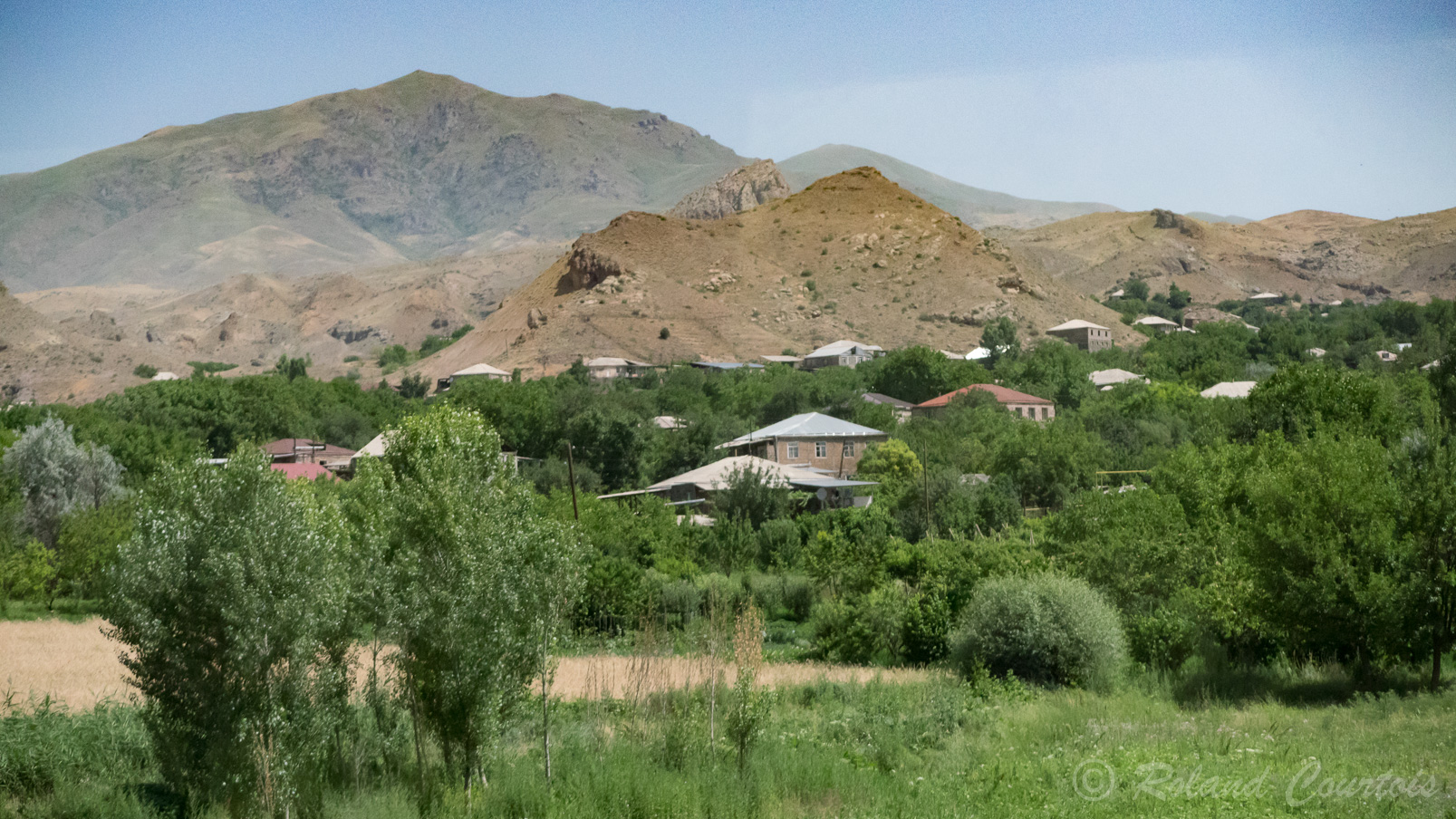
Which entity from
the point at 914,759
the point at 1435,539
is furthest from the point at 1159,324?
the point at 914,759

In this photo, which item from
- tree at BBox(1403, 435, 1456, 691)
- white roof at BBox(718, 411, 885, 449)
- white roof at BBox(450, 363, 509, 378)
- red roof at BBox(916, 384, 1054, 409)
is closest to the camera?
tree at BBox(1403, 435, 1456, 691)

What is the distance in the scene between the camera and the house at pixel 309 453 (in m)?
55.8

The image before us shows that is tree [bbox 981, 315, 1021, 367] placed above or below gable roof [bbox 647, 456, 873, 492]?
above

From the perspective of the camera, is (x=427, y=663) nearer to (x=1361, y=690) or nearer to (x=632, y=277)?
(x=1361, y=690)

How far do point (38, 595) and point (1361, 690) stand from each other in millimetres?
31488

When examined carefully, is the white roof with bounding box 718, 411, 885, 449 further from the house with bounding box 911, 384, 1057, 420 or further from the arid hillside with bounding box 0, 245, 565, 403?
the arid hillside with bounding box 0, 245, 565, 403

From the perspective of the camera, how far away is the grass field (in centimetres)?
1213

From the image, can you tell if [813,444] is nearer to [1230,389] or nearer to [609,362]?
[1230,389]

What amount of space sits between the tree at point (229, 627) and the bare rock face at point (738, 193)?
12928cm

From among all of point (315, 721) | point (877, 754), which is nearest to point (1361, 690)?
point (877, 754)

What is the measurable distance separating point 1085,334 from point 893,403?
29986mm

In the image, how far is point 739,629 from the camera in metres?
14.0

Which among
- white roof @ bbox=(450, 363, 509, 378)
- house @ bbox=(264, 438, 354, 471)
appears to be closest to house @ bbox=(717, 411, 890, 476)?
house @ bbox=(264, 438, 354, 471)

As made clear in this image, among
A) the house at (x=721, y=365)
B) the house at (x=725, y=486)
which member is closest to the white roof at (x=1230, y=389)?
the house at (x=725, y=486)
